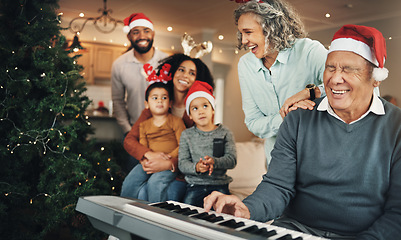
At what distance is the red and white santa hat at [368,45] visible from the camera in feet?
4.71

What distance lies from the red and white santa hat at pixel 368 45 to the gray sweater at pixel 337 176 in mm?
139

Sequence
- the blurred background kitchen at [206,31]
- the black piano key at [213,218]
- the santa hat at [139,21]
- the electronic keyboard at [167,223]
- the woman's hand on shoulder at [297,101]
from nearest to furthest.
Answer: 1. the electronic keyboard at [167,223]
2. the black piano key at [213,218]
3. the woman's hand on shoulder at [297,101]
4. the blurred background kitchen at [206,31]
5. the santa hat at [139,21]

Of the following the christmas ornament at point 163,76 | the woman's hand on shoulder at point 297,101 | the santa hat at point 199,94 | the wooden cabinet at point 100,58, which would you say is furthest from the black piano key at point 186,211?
the wooden cabinet at point 100,58

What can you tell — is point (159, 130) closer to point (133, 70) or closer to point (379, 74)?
point (133, 70)

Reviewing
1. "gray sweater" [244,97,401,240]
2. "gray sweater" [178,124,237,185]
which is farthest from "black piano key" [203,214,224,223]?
"gray sweater" [178,124,237,185]

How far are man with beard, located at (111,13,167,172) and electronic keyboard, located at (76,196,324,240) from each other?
2.07 metres

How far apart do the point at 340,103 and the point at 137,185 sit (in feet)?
6.05

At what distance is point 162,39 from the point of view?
335 centimetres

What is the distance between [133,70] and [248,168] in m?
1.42

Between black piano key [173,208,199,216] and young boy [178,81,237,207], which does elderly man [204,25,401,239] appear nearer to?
black piano key [173,208,199,216]

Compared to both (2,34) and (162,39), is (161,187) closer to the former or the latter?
(162,39)

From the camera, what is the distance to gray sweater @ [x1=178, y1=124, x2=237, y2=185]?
2471 mm

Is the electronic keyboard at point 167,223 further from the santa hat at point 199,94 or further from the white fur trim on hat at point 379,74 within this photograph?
the santa hat at point 199,94

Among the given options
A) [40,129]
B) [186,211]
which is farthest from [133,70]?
[186,211]
